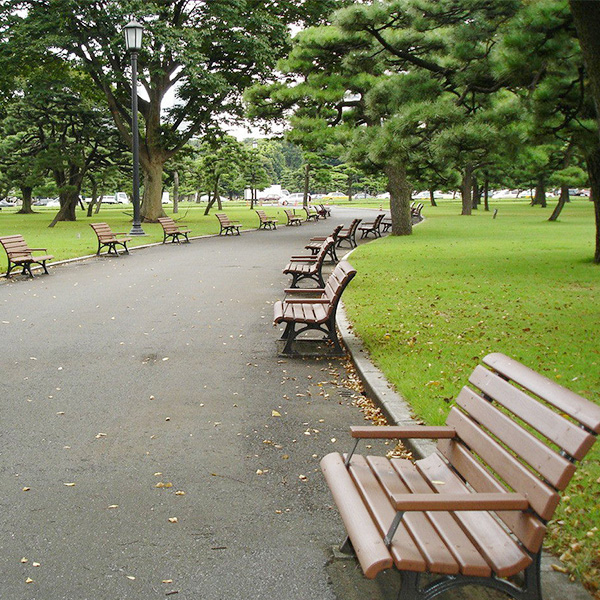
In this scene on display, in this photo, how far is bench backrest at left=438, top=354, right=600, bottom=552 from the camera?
247 centimetres

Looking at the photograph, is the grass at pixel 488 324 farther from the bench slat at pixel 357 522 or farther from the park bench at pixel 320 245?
the bench slat at pixel 357 522

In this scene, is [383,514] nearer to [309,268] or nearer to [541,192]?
[309,268]

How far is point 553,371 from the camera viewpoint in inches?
249

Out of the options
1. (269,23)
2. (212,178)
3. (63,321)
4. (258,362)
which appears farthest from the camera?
(212,178)

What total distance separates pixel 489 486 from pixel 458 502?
0.53 m

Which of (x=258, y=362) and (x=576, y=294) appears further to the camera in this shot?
(x=576, y=294)

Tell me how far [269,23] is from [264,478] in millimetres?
28642

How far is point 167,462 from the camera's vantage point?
179 inches

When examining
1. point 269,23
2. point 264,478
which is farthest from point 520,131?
point 269,23

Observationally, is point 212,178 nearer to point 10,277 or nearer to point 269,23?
point 269,23

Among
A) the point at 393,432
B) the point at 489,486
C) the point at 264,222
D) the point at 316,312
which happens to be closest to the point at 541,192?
the point at 264,222

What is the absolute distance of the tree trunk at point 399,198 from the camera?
2371 centimetres

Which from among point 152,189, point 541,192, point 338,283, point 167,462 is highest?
point 152,189

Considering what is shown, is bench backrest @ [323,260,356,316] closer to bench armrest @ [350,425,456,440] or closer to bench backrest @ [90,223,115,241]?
bench armrest @ [350,425,456,440]
